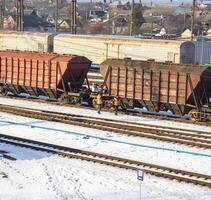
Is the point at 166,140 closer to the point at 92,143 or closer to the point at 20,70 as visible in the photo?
the point at 92,143

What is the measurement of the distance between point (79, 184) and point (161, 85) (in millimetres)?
12756

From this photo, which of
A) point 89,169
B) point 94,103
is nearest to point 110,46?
point 94,103

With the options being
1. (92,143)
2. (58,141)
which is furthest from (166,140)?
(58,141)

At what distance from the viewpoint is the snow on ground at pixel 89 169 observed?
48.9 ft

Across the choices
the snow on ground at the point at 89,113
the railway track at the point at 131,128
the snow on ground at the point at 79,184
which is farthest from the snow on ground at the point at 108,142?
the snow on ground at the point at 89,113

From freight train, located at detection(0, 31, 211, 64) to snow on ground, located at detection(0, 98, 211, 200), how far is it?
574 inches

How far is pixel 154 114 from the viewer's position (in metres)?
28.6

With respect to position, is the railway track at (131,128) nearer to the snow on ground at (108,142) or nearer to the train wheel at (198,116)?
the snow on ground at (108,142)

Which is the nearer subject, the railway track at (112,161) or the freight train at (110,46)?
the railway track at (112,161)

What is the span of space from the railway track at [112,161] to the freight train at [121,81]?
29.6 feet

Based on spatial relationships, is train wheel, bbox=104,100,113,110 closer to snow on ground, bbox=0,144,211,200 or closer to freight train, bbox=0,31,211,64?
freight train, bbox=0,31,211,64

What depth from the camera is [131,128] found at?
78.3ft

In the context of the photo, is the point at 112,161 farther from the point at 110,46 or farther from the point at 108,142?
the point at 110,46

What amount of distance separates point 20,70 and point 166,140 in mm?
15253
